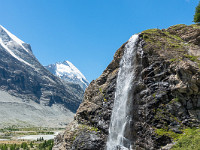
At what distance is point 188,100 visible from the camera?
21938 mm

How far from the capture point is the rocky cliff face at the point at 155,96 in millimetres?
21656

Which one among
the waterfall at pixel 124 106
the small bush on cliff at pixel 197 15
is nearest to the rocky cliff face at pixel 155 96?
the waterfall at pixel 124 106

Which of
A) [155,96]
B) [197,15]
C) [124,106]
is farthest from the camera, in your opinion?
[197,15]

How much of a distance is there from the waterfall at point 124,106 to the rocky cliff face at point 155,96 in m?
0.81

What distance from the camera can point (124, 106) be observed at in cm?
2683

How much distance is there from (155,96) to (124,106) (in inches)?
185

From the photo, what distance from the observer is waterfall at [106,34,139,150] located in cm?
2481

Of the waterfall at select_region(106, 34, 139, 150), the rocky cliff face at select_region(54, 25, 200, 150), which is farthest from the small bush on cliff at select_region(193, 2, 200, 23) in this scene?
the waterfall at select_region(106, 34, 139, 150)

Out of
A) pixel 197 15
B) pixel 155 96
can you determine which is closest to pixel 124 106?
pixel 155 96

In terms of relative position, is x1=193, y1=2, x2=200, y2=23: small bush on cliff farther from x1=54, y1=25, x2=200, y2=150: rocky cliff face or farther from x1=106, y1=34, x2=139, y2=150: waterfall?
x1=106, y1=34, x2=139, y2=150: waterfall

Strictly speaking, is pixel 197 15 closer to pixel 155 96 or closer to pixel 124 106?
A: pixel 155 96

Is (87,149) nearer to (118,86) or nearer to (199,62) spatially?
(118,86)

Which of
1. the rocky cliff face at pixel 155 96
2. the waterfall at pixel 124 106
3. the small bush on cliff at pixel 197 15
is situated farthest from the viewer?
the small bush on cliff at pixel 197 15

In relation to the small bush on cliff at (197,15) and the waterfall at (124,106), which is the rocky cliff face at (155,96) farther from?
the small bush on cliff at (197,15)
